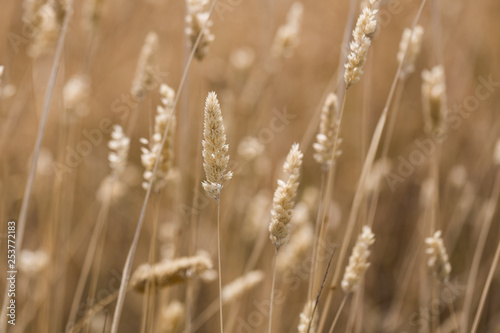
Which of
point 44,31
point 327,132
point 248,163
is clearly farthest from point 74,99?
point 327,132

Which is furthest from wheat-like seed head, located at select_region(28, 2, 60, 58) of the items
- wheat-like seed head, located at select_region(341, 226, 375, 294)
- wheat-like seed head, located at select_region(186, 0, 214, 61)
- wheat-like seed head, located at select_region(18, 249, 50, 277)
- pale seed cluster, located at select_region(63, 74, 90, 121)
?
wheat-like seed head, located at select_region(341, 226, 375, 294)

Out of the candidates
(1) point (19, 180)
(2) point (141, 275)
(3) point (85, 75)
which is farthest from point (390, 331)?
(1) point (19, 180)

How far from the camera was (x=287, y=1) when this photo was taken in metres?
2.62

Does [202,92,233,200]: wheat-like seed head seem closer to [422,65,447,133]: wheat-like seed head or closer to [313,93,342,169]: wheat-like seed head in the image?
[313,93,342,169]: wheat-like seed head

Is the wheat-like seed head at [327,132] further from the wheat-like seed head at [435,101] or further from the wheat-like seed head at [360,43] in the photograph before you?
the wheat-like seed head at [435,101]

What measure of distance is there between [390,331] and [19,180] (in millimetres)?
1151

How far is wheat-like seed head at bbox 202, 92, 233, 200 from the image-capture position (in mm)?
516

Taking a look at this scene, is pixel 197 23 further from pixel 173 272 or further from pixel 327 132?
pixel 173 272

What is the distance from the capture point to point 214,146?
53 cm

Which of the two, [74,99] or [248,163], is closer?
[74,99]

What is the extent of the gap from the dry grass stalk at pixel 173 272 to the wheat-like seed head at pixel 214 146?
18cm

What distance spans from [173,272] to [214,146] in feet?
0.84

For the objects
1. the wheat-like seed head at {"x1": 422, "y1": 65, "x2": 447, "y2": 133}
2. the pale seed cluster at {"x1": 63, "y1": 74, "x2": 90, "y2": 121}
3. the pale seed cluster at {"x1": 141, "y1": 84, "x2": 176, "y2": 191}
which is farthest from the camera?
the pale seed cluster at {"x1": 63, "y1": 74, "x2": 90, "y2": 121}

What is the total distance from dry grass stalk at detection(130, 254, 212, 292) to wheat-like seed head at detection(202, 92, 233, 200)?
18 cm
